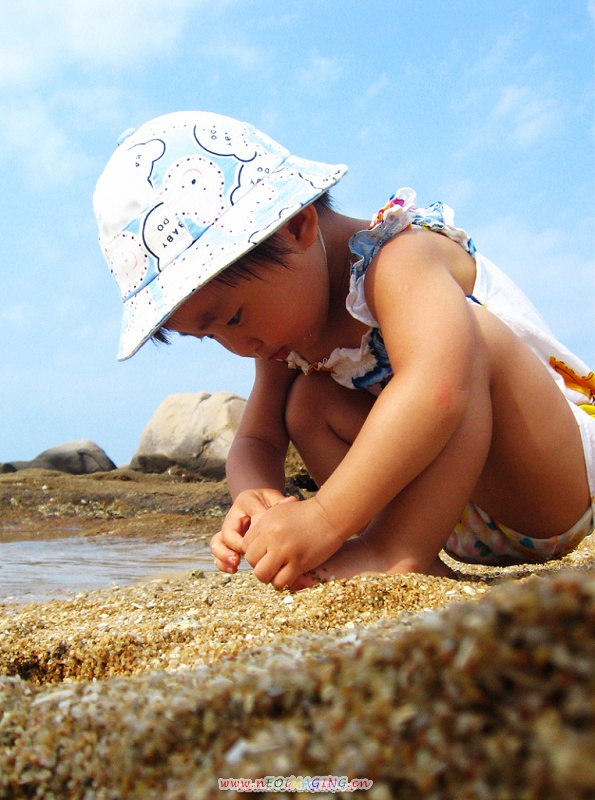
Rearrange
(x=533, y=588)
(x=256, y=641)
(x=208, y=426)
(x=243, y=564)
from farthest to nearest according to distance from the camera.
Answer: (x=208, y=426) → (x=243, y=564) → (x=256, y=641) → (x=533, y=588)

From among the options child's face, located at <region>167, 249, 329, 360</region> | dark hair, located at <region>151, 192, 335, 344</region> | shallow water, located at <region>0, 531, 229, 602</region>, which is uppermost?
dark hair, located at <region>151, 192, 335, 344</region>

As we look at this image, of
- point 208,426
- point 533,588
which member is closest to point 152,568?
point 533,588

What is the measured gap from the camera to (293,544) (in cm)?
194

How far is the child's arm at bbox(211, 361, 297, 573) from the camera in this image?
2543 millimetres

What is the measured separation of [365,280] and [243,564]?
8.17ft

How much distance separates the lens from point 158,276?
2186 mm

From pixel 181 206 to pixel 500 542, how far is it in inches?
63.3

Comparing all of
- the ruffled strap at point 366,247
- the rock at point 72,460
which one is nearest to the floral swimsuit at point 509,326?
the ruffled strap at point 366,247

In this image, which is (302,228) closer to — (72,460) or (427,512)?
(427,512)

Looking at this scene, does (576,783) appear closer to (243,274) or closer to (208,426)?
(243,274)

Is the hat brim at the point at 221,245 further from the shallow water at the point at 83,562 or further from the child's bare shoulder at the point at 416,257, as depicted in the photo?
the shallow water at the point at 83,562

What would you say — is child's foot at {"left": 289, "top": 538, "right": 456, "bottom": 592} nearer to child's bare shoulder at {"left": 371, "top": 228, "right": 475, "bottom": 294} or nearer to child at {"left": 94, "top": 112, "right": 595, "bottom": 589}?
child at {"left": 94, "top": 112, "right": 595, "bottom": 589}

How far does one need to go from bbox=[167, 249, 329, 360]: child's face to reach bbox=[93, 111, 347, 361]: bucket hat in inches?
4.1

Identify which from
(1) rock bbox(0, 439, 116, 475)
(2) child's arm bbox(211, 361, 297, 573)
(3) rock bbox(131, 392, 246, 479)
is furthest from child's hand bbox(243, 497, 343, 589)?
(1) rock bbox(0, 439, 116, 475)
